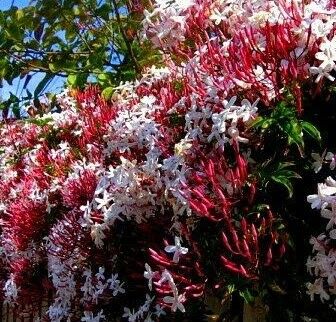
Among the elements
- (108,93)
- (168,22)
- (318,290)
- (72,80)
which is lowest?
(318,290)

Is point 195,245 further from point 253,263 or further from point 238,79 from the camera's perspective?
point 238,79

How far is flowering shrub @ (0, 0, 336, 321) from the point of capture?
5.91 feet

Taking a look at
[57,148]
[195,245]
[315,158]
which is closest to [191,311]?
[195,245]

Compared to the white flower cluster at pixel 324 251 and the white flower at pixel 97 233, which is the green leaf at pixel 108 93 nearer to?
the white flower at pixel 97 233

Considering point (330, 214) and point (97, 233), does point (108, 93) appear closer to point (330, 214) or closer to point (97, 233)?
point (97, 233)

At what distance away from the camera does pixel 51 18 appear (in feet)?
13.6

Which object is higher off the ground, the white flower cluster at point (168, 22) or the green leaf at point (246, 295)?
the white flower cluster at point (168, 22)

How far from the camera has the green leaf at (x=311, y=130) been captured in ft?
5.74

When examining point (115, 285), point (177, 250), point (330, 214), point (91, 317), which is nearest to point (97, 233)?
point (115, 285)

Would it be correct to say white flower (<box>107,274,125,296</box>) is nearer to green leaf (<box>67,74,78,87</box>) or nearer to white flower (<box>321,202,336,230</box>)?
white flower (<box>321,202,336,230</box>)

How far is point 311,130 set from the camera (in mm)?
1752

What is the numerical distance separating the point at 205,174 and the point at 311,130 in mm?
283

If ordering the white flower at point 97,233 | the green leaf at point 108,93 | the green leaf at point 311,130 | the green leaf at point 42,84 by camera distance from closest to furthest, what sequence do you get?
the green leaf at point 311,130
the white flower at point 97,233
the green leaf at point 108,93
the green leaf at point 42,84

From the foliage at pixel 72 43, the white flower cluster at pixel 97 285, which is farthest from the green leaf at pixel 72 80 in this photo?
the white flower cluster at pixel 97 285
